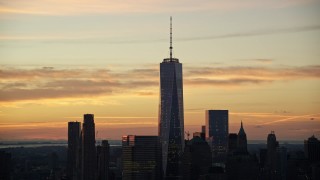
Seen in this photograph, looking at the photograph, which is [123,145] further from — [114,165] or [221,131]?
[221,131]

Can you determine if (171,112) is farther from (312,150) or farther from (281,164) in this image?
(312,150)

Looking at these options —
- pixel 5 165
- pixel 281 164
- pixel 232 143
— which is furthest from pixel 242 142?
pixel 5 165

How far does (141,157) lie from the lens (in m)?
92.4

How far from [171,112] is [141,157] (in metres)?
12.7

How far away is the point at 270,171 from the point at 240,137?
20.5m

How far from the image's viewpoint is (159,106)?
10481cm

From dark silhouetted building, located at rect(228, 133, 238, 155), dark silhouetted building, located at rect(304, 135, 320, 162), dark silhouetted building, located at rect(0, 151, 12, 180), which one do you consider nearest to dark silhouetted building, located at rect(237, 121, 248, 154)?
dark silhouetted building, located at rect(228, 133, 238, 155)

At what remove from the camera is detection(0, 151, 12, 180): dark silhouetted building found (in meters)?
54.5

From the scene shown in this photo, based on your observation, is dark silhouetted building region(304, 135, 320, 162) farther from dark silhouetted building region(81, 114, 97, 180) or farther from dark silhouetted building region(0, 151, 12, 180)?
dark silhouetted building region(0, 151, 12, 180)

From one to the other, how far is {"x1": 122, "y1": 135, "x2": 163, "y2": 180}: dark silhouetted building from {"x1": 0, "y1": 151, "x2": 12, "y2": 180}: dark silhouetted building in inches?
1319

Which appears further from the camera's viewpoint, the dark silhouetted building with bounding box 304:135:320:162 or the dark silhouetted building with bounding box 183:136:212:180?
the dark silhouetted building with bounding box 183:136:212:180

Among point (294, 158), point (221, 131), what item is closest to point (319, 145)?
point (294, 158)

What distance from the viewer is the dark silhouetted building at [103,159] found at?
8503 cm

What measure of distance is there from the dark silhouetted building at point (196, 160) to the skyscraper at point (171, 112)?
6.07ft
